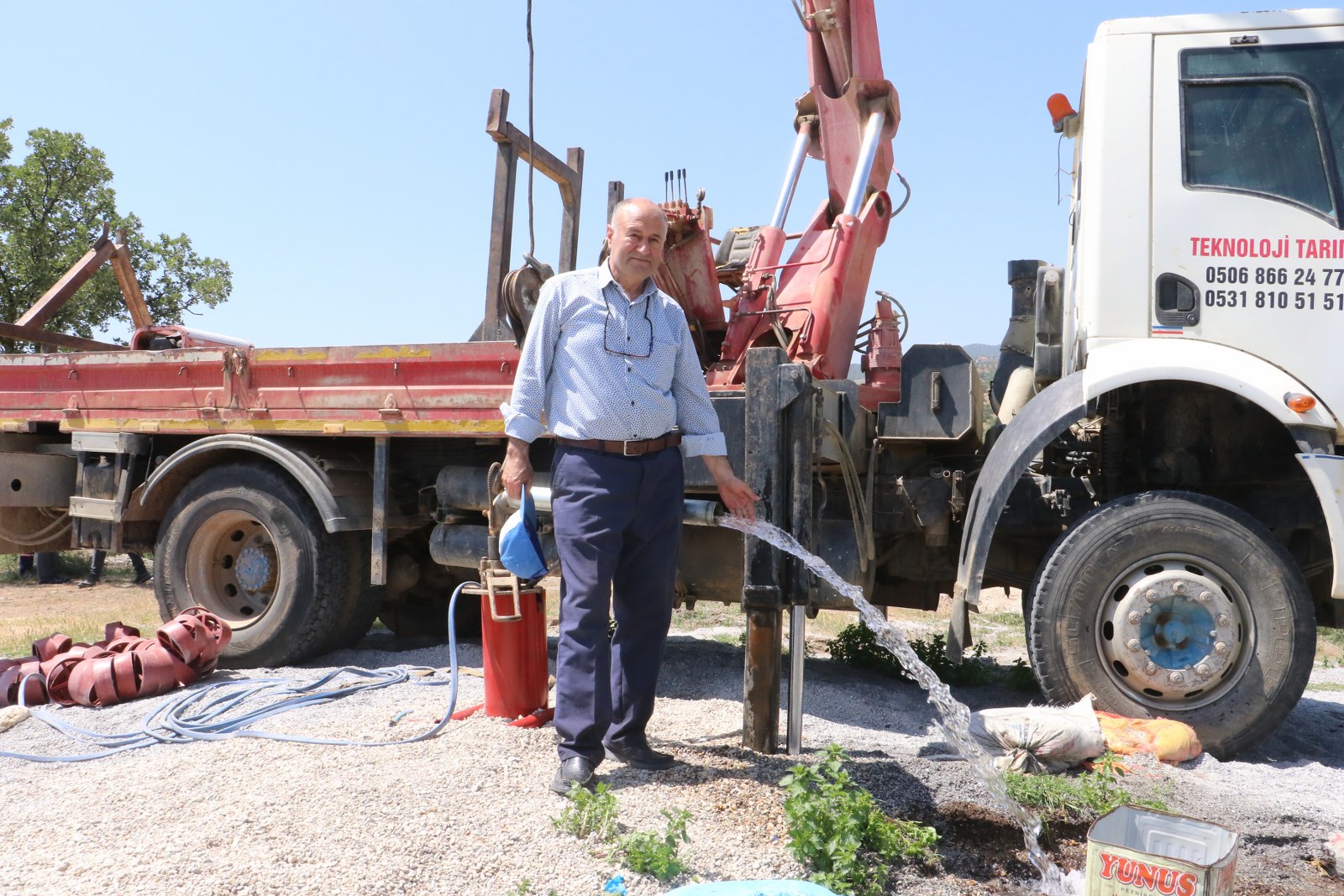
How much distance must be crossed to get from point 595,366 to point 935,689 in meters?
1.57

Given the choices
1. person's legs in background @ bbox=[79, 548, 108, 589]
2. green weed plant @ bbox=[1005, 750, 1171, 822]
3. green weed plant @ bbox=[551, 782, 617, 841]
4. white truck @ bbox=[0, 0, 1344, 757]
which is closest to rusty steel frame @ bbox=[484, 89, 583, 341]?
white truck @ bbox=[0, 0, 1344, 757]

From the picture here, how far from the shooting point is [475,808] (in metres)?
2.98

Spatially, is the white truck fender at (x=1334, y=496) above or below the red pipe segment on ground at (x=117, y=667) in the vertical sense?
above

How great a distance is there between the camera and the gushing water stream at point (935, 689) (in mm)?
2984

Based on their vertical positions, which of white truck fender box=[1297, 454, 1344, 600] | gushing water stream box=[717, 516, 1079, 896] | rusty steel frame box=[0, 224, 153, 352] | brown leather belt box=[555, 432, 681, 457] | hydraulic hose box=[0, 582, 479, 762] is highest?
rusty steel frame box=[0, 224, 153, 352]

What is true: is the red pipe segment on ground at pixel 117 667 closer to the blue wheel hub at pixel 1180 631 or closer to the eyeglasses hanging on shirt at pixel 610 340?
the eyeglasses hanging on shirt at pixel 610 340

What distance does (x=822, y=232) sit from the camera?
5.24 m

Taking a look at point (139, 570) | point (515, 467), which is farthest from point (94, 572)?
point (515, 467)

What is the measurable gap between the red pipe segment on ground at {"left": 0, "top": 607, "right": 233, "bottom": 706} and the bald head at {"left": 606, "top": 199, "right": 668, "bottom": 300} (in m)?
2.98

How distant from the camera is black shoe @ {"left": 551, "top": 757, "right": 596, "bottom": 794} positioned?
10.3 ft

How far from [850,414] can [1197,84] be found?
186cm

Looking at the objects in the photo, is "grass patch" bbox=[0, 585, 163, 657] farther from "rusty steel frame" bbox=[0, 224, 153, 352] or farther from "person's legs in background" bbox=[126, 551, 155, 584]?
"rusty steel frame" bbox=[0, 224, 153, 352]

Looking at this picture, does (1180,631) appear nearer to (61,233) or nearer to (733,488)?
(733,488)

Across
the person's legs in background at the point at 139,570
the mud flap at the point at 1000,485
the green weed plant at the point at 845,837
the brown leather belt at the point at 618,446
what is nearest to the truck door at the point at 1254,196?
the mud flap at the point at 1000,485
